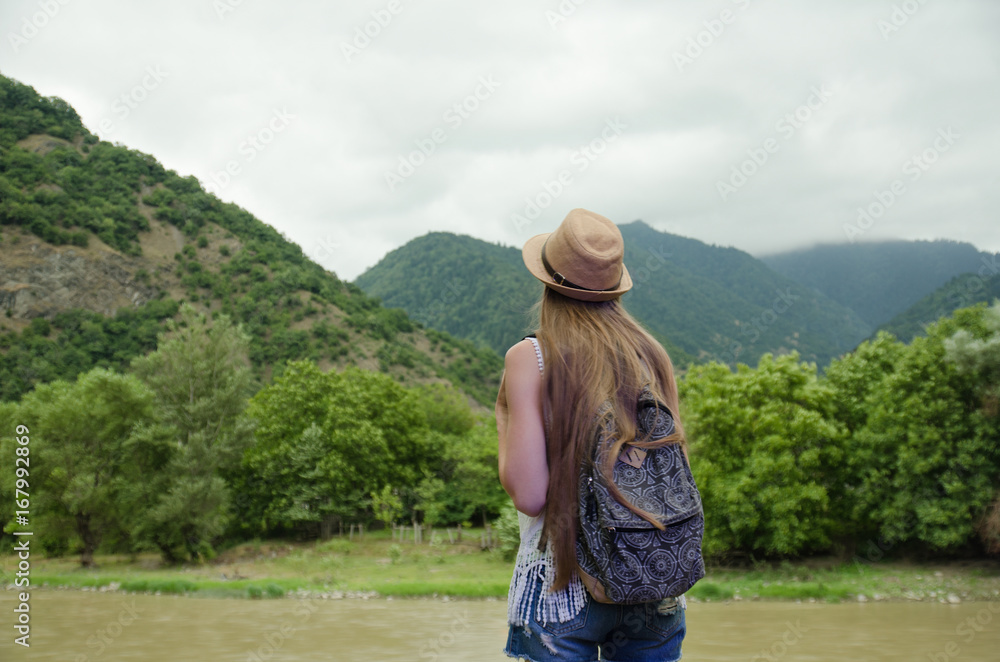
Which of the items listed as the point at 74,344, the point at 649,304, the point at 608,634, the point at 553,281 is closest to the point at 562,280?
the point at 553,281

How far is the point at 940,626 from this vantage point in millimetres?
16547

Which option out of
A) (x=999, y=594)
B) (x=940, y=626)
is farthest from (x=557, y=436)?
(x=999, y=594)

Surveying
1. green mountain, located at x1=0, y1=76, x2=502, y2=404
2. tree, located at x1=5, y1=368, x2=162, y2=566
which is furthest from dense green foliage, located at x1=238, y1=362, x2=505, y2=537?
green mountain, located at x1=0, y1=76, x2=502, y2=404

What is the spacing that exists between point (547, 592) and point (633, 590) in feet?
0.94

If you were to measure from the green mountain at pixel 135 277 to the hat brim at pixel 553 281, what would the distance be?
5786 cm

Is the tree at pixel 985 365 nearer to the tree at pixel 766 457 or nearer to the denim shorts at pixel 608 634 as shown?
the tree at pixel 766 457

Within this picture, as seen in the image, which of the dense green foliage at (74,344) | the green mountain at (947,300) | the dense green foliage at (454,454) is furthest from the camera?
the green mountain at (947,300)

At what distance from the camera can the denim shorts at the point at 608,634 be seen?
1996 millimetres

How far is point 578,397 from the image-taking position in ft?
6.64

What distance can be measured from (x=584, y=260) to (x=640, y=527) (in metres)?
0.84

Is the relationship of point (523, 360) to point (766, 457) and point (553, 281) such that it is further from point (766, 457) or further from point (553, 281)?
point (766, 457)

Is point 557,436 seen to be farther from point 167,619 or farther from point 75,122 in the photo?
point 75,122

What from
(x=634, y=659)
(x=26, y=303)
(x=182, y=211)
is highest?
(x=182, y=211)

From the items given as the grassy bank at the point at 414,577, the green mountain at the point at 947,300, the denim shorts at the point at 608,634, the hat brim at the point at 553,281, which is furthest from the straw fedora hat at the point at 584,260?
the green mountain at the point at 947,300
